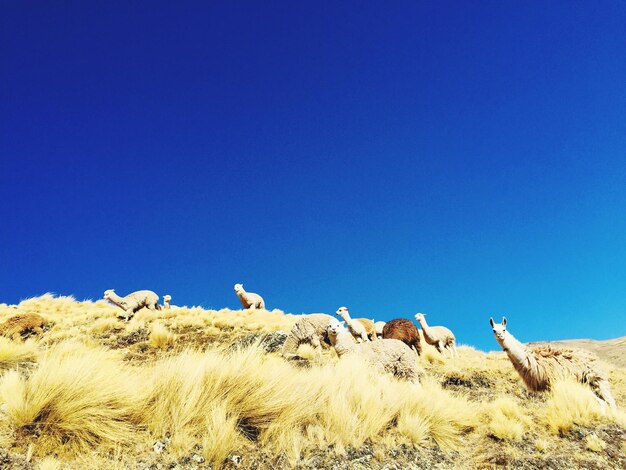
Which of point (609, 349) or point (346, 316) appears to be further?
point (609, 349)

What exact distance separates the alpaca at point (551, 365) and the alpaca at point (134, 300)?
17644 mm

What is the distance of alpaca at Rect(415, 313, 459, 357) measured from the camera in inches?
742

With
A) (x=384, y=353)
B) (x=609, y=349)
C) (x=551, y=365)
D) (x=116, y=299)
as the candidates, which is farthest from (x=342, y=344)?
(x=609, y=349)

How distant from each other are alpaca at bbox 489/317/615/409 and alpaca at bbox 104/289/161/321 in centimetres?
Result: 1764

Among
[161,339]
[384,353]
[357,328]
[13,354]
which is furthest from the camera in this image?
[357,328]

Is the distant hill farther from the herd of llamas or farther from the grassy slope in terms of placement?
the grassy slope

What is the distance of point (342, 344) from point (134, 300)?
565 inches

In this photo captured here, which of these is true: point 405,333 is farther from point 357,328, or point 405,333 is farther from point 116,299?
point 116,299

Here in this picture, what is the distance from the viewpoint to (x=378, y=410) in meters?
5.88

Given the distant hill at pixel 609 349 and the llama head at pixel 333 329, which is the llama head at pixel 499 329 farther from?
the distant hill at pixel 609 349

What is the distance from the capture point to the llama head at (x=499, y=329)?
874 centimetres

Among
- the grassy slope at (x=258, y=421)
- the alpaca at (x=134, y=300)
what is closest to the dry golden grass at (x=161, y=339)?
the alpaca at (x=134, y=300)

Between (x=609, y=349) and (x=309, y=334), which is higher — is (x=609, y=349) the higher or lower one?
the higher one

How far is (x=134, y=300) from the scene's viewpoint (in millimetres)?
20984
